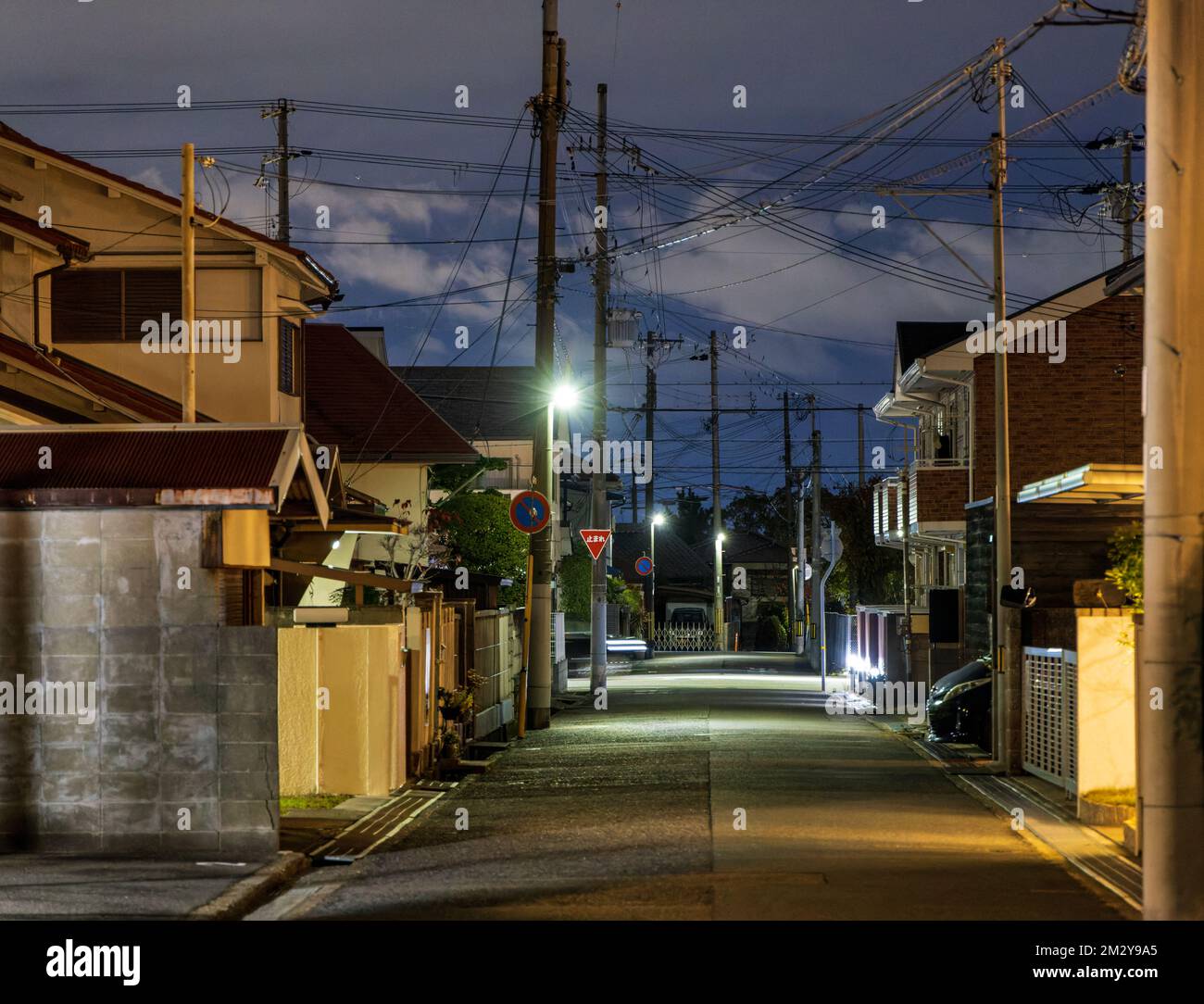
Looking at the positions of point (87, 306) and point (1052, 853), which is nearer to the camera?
point (1052, 853)

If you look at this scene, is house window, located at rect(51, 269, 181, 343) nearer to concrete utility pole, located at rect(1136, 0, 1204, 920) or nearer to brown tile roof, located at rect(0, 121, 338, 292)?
brown tile roof, located at rect(0, 121, 338, 292)

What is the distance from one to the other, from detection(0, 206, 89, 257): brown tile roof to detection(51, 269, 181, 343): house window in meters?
3.16

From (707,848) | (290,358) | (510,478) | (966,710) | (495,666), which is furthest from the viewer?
(510,478)

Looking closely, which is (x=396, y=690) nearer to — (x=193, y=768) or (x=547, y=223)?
(x=193, y=768)

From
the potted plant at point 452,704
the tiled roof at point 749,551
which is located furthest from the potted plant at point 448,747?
the tiled roof at point 749,551

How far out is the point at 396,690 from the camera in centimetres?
1820

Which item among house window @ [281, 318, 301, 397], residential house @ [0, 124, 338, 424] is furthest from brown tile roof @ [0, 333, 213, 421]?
house window @ [281, 318, 301, 397]

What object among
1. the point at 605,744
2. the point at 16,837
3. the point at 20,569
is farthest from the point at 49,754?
the point at 605,744

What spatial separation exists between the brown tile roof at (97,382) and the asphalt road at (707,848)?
22.9ft

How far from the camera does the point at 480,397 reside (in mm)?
57688

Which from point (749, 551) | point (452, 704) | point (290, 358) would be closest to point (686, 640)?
point (749, 551)

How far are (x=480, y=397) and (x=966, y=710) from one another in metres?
35.7

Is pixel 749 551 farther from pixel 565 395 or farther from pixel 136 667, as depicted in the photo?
pixel 136 667
